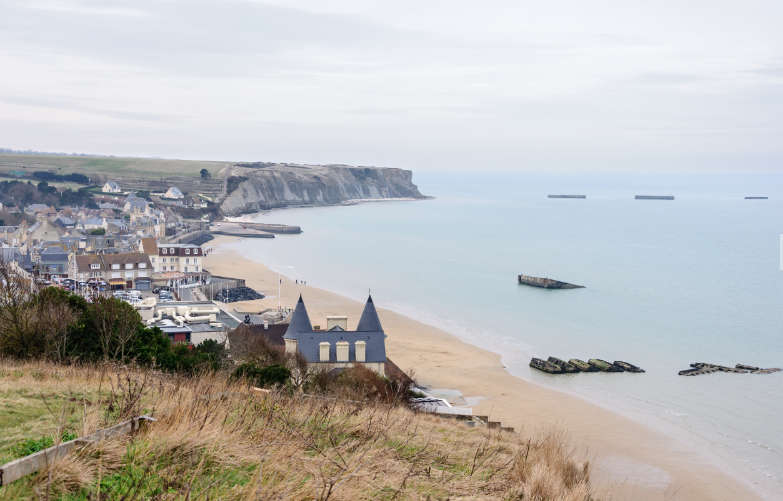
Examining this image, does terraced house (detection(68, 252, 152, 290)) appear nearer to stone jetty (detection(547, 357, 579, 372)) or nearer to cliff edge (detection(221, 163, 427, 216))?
stone jetty (detection(547, 357, 579, 372))

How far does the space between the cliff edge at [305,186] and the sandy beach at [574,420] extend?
8493 cm

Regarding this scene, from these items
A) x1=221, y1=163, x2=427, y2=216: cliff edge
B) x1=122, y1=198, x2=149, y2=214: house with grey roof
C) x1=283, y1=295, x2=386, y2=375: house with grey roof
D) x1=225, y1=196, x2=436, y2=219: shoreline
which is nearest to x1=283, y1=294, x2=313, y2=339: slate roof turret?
x1=283, y1=295, x2=386, y2=375: house with grey roof

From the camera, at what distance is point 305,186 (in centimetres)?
14725

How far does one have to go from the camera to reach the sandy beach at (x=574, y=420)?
14602 mm

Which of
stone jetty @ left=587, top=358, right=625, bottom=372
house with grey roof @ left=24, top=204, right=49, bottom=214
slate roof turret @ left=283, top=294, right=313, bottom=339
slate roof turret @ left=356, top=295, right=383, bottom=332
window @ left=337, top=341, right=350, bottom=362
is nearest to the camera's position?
window @ left=337, top=341, right=350, bottom=362

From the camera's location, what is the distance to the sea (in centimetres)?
2103

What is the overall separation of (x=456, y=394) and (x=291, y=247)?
4964cm

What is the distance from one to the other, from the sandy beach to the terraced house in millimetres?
8697

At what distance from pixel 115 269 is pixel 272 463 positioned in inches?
1484

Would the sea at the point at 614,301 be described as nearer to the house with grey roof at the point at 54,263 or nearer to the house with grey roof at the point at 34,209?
the house with grey roof at the point at 54,263

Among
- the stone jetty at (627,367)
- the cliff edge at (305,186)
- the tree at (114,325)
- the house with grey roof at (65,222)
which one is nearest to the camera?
the tree at (114,325)

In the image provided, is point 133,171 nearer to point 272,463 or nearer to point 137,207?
point 137,207

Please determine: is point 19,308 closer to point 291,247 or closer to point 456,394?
point 456,394

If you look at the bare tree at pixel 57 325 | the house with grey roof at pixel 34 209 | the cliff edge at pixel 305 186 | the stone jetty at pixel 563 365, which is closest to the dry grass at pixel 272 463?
the bare tree at pixel 57 325
